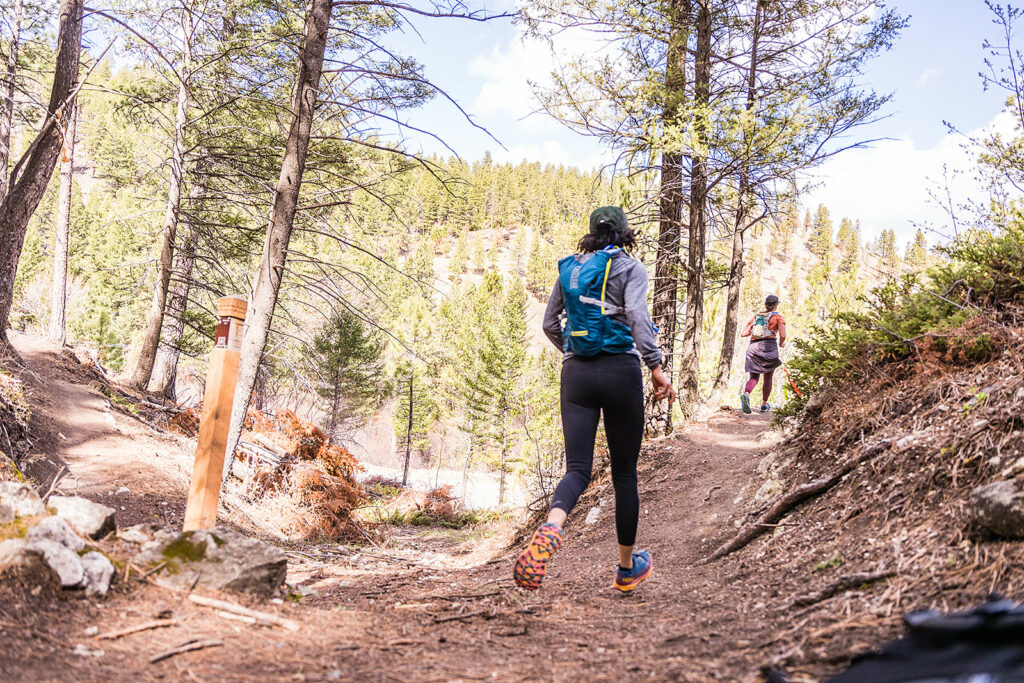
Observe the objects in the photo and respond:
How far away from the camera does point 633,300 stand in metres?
3.52

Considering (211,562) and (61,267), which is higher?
(61,267)

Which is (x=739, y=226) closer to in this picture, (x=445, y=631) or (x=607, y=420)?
(x=607, y=420)

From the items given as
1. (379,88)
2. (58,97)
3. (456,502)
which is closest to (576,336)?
(379,88)

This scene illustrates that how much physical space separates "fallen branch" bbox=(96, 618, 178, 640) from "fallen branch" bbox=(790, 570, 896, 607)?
8.70 ft

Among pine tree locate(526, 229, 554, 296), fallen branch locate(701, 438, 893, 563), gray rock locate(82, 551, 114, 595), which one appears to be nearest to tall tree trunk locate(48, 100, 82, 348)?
gray rock locate(82, 551, 114, 595)

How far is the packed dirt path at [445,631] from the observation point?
2.15 metres

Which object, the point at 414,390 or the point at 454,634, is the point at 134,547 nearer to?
the point at 454,634

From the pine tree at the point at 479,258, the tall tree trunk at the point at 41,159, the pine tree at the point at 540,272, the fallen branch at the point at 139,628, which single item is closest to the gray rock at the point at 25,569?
the fallen branch at the point at 139,628

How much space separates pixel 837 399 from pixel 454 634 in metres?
3.66

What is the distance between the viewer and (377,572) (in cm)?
565

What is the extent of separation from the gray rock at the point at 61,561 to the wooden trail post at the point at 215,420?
39.0 inches

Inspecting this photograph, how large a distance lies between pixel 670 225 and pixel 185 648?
834cm

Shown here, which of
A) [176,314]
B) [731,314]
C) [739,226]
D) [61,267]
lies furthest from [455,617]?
[61,267]

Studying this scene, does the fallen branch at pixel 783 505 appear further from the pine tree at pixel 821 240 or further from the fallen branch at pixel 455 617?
the pine tree at pixel 821 240
